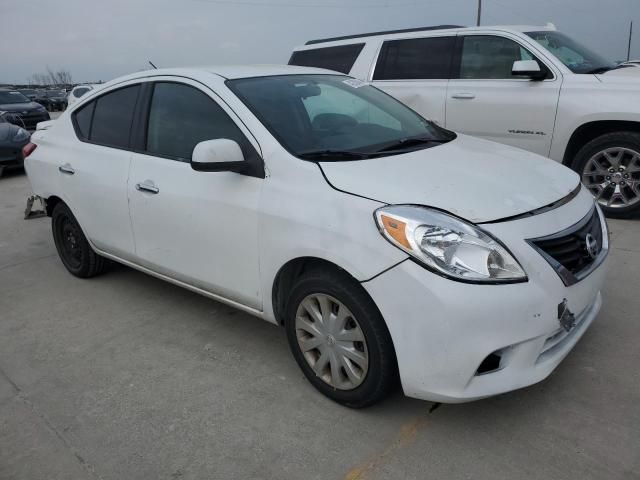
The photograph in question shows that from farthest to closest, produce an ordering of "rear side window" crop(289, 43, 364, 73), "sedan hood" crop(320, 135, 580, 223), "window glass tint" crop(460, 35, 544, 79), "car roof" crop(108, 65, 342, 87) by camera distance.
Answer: "rear side window" crop(289, 43, 364, 73) < "window glass tint" crop(460, 35, 544, 79) < "car roof" crop(108, 65, 342, 87) < "sedan hood" crop(320, 135, 580, 223)

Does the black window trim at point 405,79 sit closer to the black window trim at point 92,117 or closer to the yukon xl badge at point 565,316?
the black window trim at point 92,117

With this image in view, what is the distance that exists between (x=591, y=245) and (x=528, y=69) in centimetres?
318

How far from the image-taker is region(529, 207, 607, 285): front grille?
2.29 m

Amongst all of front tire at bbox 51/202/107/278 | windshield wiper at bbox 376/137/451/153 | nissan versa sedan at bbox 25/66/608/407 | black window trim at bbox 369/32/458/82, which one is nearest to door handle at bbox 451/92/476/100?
black window trim at bbox 369/32/458/82

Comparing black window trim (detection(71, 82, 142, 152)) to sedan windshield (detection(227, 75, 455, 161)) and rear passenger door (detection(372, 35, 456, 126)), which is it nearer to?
sedan windshield (detection(227, 75, 455, 161))

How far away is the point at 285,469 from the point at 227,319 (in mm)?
1547

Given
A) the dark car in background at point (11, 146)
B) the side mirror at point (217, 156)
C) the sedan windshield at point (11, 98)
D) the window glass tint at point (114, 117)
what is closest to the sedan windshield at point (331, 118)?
the side mirror at point (217, 156)

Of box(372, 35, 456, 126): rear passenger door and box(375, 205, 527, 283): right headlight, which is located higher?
box(372, 35, 456, 126): rear passenger door

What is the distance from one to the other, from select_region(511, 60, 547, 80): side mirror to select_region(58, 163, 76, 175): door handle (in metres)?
4.08

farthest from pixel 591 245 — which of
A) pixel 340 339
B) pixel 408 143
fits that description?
pixel 340 339

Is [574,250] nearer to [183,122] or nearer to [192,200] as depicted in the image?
[192,200]

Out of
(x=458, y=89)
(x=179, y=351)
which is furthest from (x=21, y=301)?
(x=458, y=89)

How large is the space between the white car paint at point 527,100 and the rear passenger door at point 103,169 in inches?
135

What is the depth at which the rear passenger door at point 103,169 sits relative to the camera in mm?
3676
